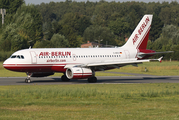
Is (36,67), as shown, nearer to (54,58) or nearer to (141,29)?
(54,58)

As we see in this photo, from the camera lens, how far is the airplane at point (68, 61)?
120ft

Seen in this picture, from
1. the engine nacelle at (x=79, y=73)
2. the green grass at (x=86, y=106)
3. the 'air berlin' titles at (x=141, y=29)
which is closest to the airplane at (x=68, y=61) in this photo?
the engine nacelle at (x=79, y=73)

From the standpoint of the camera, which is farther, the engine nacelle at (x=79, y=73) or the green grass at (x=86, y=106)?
the engine nacelle at (x=79, y=73)

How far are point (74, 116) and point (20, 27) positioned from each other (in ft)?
380

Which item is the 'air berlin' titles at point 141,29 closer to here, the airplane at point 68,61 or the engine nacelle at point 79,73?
the airplane at point 68,61

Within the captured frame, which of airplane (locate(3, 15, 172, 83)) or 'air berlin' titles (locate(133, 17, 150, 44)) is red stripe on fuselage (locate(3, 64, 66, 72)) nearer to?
airplane (locate(3, 15, 172, 83))

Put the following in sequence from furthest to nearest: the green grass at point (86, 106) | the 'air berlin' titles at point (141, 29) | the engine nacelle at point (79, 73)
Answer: the 'air berlin' titles at point (141, 29) < the engine nacelle at point (79, 73) < the green grass at point (86, 106)

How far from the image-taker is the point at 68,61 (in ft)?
127

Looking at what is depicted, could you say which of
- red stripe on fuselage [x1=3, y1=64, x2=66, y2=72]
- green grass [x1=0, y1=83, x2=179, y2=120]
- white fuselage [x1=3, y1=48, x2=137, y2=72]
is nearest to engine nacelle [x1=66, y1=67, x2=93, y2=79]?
red stripe on fuselage [x1=3, y1=64, x2=66, y2=72]

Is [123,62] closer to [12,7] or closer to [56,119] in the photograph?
[56,119]

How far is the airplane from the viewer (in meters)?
36.5

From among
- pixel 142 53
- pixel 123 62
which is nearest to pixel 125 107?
pixel 123 62

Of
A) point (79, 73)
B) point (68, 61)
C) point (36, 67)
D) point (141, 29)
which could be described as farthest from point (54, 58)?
point (141, 29)

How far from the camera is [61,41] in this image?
133000 mm
